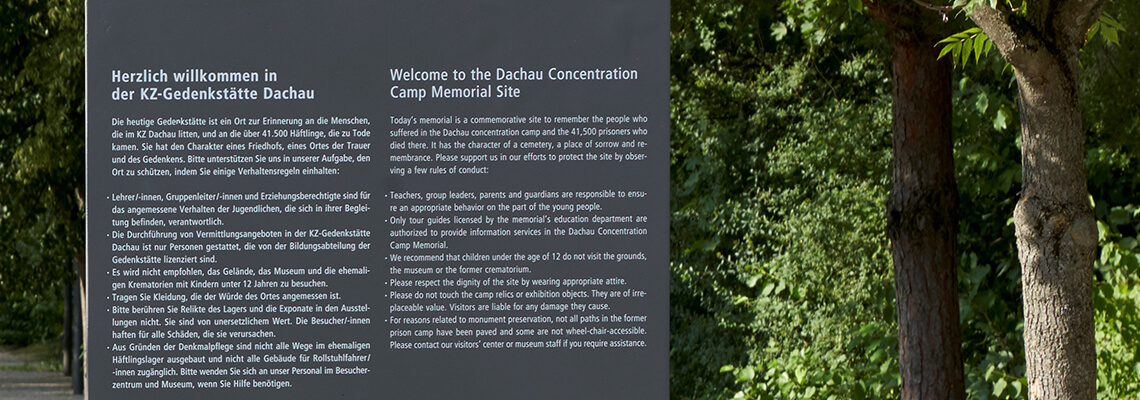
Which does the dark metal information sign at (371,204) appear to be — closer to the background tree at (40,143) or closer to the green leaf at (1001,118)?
the green leaf at (1001,118)

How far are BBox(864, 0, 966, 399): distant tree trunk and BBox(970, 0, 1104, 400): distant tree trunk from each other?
2.30m

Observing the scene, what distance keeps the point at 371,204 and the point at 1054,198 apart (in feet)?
9.90

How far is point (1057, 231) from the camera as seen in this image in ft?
16.5

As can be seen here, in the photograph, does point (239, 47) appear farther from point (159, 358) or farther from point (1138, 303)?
point (1138, 303)

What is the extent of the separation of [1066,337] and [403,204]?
3.12 m

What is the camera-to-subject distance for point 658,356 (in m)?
3.37

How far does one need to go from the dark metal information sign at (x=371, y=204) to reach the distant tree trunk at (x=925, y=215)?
178 inches

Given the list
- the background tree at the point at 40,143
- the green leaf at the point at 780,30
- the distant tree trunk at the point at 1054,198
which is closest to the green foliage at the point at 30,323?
the background tree at the point at 40,143

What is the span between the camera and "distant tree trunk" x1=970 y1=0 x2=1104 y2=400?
16.1 ft

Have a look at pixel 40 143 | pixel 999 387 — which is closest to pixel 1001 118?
pixel 999 387

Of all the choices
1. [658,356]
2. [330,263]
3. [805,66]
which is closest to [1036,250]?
[658,356]

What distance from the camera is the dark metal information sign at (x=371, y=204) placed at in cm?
330

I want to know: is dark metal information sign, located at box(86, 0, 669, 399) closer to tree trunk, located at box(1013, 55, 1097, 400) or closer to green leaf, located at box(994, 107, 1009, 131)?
tree trunk, located at box(1013, 55, 1097, 400)

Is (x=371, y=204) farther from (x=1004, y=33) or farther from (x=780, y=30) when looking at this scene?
(x=780, y=30)
